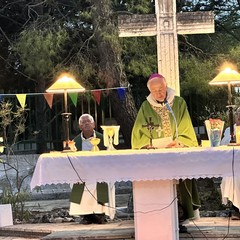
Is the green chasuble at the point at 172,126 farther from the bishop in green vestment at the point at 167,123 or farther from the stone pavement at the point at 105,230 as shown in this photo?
the stone pavement at the point at 105,230

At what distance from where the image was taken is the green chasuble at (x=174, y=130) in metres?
5.55

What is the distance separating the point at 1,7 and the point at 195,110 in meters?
4.76

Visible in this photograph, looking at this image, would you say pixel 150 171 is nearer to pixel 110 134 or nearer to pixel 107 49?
pixel 110 134

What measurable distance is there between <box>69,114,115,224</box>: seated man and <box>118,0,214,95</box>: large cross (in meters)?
1.13

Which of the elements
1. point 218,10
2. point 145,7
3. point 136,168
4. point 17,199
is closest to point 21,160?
point 17,199

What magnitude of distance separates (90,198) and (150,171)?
1994mm

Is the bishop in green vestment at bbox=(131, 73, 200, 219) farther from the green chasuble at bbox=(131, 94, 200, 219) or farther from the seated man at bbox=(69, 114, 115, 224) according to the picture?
the seated man at bbox=(69, 114, 115, 224)

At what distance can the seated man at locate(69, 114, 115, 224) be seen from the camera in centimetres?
644

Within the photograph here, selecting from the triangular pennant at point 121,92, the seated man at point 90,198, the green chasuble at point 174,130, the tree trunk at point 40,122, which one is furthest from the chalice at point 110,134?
the tree trunk at point 40,122

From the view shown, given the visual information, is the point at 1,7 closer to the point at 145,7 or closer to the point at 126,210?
the point at 145,7

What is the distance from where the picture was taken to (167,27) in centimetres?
703

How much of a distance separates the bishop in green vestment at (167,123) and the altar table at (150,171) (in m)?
0.63

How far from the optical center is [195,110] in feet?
36.3

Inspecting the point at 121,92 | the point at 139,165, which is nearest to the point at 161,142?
the point at 139,165
